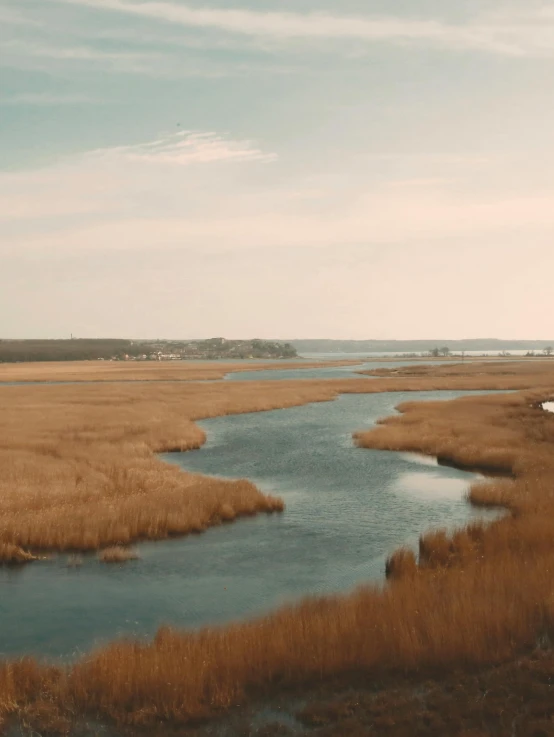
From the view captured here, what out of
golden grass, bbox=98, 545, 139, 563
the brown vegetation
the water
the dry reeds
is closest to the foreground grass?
the brown vegetation

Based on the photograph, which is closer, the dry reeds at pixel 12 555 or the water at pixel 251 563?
the water at pixel 251 563

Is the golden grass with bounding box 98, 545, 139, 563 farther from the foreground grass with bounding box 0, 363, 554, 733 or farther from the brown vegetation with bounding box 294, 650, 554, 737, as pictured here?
the brown vegetation with bounding box 294, 650, 554, 737

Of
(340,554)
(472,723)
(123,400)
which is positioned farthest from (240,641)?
(123,400)

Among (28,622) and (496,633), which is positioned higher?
(496,633)

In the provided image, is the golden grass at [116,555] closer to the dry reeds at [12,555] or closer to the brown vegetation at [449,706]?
the dry reeds at [12,555]

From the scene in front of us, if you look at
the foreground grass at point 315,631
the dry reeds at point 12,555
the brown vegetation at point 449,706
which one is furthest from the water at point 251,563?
the brown vegetation at point 449,706

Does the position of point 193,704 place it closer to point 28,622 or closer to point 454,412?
point 28,622
